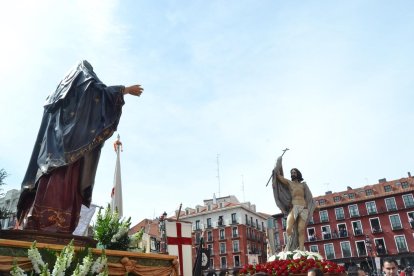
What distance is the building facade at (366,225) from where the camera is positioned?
5214 cm

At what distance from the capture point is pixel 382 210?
55.1m

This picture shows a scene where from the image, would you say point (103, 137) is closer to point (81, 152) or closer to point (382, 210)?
point (81, 152)

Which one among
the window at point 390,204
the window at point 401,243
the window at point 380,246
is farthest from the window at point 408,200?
the window at point 380,246

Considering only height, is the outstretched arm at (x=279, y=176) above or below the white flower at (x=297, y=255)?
above

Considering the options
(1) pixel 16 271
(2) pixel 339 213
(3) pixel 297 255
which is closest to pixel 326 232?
(2) pixel 339 213

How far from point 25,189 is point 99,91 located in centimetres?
183

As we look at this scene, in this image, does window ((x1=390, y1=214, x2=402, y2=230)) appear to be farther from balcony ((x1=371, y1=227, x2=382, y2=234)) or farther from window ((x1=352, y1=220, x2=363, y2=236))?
window ((x1=352, y1=220, x2=363, y2=236))

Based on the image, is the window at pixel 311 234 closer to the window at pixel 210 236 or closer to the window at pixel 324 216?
the window at pixel 324 216

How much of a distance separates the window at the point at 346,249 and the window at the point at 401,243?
6824mm

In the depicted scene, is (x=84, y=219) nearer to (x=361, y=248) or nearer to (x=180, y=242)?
(x=180, y=242)

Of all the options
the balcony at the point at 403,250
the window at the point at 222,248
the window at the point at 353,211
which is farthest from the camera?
the window at the point at 222,248

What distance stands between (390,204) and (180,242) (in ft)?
187

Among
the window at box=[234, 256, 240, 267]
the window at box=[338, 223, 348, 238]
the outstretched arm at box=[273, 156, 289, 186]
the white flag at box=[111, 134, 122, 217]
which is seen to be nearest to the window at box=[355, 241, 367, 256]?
the window at box=[338, 223, 348, 238]

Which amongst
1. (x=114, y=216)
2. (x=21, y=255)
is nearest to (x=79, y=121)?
(x=114, y=216)
